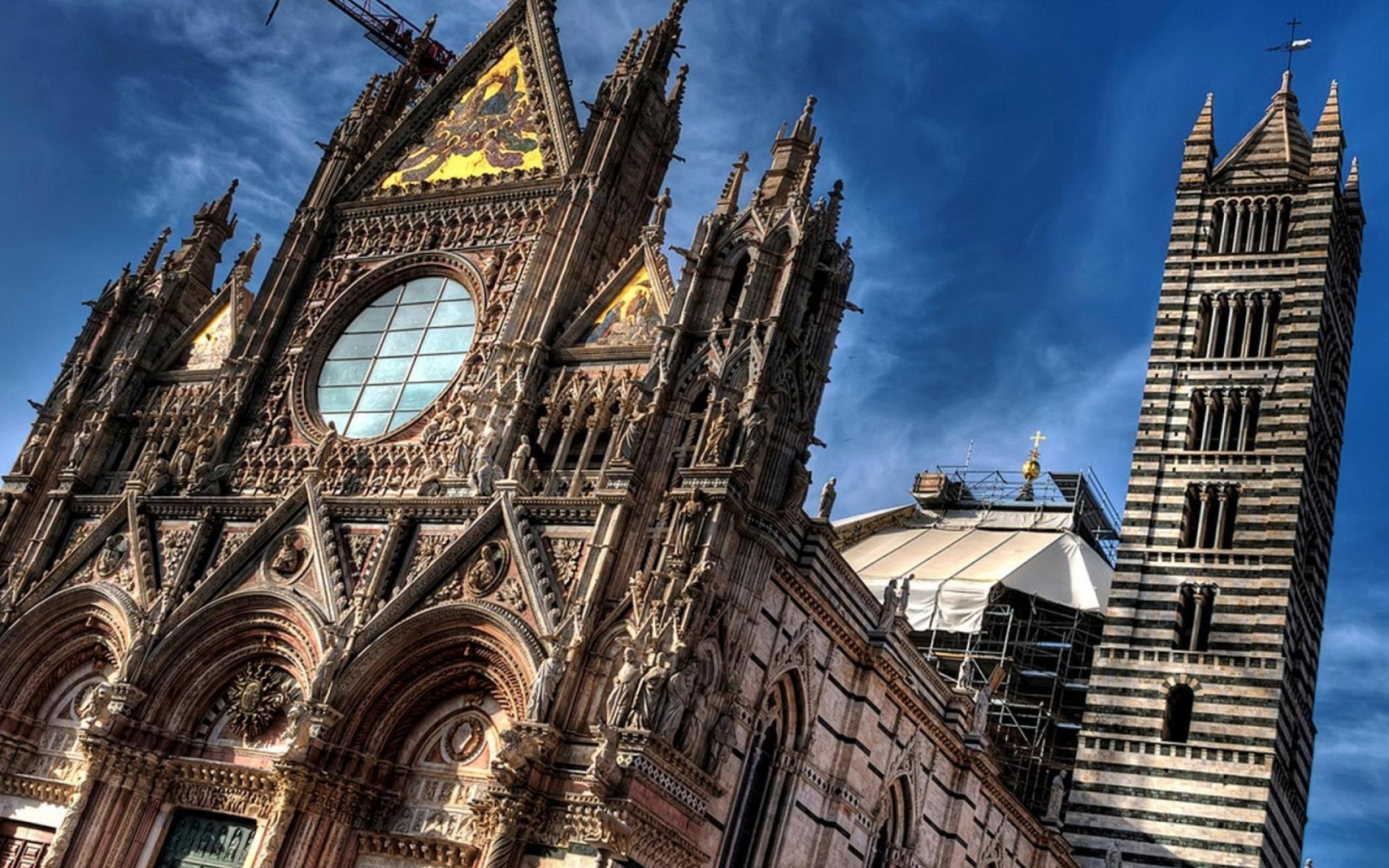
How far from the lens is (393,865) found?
21719 millimetres

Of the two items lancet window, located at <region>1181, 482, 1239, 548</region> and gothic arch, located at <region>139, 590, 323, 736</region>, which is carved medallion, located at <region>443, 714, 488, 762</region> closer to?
gothic arch, located at <region>139, 590, 323, 736</region>

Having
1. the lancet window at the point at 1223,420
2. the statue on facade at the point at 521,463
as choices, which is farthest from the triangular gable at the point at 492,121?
the lancet window at the point at 1223,420

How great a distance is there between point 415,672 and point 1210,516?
23.2 metres

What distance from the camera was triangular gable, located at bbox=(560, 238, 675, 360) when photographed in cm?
2491

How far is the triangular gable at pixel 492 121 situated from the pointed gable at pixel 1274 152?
22359 millimetres

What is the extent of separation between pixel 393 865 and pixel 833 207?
36.8 ft

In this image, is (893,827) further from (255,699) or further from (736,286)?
(255,699)

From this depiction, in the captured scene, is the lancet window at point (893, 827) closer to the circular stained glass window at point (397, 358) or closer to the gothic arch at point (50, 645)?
the circular stained glass window at point (397, 358)

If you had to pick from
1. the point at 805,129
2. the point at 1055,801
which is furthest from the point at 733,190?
the point at 1055,801

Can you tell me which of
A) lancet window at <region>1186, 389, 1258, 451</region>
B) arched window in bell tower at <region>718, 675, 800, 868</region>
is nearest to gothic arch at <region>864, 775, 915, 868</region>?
arched window in bell tower at <region>718, 675, 800, 868</region>

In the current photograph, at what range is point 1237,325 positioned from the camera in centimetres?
4197

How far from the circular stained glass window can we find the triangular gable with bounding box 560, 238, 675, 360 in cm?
213

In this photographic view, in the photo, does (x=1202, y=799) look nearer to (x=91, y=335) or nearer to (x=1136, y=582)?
(x=1136, y=582)

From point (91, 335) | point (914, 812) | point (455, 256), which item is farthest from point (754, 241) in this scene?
point (91, 335)
